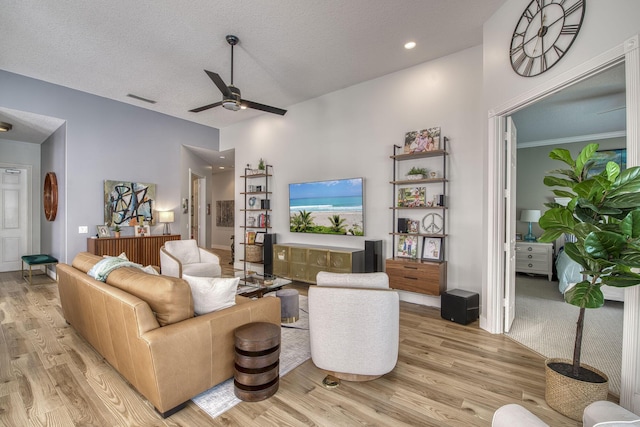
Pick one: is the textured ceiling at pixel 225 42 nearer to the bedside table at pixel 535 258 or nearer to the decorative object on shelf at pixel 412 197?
the decorative object on shelf at pixel 412 197

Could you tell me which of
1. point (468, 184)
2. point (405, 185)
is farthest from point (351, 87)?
point (468, 184)

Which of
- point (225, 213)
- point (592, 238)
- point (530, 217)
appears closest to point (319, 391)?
point (592, 238)

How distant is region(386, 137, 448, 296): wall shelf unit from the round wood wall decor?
238 inches

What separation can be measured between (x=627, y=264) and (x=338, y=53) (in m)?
3.66

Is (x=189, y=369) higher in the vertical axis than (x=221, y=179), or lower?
lower

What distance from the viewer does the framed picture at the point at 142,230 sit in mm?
5750

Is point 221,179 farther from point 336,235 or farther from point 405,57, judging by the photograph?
point 405,57

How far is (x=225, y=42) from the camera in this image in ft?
11.8

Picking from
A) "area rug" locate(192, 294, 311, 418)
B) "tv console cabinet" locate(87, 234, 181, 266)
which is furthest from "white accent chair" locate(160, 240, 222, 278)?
"area rug" locate(192, 294, 311, 418)

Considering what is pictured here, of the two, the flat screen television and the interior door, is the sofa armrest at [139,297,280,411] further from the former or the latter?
the flat screen television

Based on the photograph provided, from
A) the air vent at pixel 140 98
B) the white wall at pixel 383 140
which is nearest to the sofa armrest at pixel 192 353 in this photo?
the white wall at pixel 383 140

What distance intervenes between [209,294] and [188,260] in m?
2.95

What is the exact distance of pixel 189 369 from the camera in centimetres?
189

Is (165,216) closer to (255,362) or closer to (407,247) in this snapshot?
(407,247)
